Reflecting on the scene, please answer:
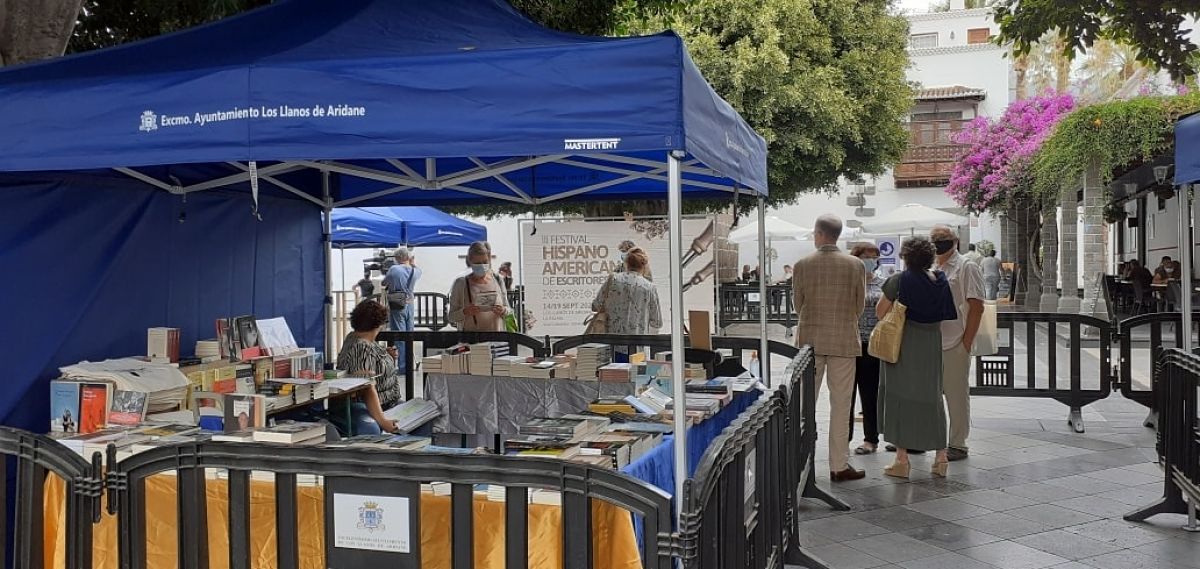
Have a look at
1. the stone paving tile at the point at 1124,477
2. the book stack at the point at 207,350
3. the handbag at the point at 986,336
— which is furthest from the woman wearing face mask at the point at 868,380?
the book stack at the point at 207,350

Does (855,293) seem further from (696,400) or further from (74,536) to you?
(74,536)

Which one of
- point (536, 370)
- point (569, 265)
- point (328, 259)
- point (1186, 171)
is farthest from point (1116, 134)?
point (328, 259)

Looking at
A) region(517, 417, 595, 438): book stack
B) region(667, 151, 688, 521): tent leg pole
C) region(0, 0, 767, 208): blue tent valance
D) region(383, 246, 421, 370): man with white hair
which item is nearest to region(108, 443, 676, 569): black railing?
region(667, 151, 688, 521): tent leg pole

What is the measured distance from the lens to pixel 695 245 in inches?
449

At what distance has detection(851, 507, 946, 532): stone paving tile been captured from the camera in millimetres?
6180

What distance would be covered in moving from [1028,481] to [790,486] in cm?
330

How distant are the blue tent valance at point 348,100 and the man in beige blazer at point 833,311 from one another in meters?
2.69

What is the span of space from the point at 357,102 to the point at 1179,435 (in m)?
5.02

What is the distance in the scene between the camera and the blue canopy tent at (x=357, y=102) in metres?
3.41

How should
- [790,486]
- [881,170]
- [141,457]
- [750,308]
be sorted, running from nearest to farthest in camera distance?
[141,457], [790,486], [881,170], [750,308]

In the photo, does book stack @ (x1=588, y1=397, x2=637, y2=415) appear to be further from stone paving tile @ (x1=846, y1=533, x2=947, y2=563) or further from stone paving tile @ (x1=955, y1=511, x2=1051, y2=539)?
stone paving tile @ (x1=955, y1=511, x2=1051, y2=539)

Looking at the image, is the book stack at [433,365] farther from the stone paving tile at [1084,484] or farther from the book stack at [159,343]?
the stone paving tile at [1084,484]

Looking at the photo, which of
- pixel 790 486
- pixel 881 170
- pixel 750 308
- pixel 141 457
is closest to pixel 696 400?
pixel 790 486

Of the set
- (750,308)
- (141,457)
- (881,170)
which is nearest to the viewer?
(141,457)
